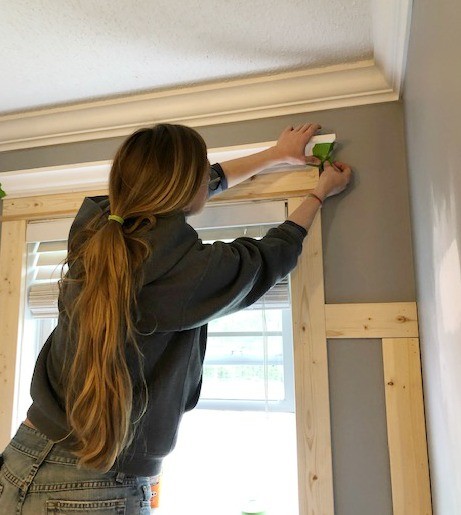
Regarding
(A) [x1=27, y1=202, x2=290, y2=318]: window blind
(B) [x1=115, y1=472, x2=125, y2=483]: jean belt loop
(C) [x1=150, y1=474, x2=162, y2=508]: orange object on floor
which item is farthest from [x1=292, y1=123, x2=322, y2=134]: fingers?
(C) [x1=150, y1=474, x2=162, y2=508]: orange object on floor

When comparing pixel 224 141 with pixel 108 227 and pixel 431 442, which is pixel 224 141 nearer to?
pixel 108 227

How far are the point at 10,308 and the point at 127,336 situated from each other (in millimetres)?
1013

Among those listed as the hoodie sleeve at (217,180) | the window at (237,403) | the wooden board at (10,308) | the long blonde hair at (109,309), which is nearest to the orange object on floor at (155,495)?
the window at (237,403)

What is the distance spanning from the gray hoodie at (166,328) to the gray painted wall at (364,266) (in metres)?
0.42

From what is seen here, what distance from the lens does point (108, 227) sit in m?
0.97

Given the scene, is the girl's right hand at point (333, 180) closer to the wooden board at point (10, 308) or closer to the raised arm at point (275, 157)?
the raised arm at point (275, 157)

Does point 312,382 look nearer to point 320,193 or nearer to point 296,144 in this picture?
point 320,193

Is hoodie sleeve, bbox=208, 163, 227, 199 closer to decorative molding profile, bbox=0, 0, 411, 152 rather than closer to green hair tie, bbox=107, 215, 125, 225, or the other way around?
decorative molding profile, bbox=0, 0, 411, 152

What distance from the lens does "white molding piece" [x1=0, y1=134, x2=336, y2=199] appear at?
5.44 ft

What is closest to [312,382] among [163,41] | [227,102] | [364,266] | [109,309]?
[364,266]

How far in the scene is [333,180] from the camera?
4.60 feet

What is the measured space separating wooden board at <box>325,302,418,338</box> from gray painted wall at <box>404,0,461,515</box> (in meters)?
0.09

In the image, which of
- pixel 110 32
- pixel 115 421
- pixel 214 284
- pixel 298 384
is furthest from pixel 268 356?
pixel 110 32

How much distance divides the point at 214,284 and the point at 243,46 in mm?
733
